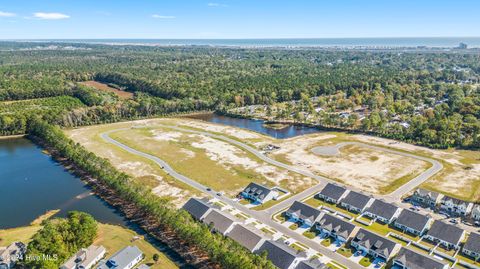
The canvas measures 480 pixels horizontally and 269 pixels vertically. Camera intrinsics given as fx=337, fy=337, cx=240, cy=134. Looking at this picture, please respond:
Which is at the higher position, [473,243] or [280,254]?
[280,254]

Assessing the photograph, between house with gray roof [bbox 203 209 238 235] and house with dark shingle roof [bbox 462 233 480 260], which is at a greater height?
→ house with gray roof [bbox 203 209 238 235]

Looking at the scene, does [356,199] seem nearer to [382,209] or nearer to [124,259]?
[382,209]

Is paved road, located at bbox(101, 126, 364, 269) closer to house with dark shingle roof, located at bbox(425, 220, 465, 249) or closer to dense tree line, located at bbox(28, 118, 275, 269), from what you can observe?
dense tree line, located at bbox(28, 118, 275, 269)

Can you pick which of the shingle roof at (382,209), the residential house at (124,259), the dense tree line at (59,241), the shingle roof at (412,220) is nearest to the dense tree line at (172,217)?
the residential house at (124,259)

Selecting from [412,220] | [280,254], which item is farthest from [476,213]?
[280,254]

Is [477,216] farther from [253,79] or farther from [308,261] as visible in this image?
[253,79]

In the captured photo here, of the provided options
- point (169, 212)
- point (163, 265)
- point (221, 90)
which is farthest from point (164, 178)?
point (221, 90)

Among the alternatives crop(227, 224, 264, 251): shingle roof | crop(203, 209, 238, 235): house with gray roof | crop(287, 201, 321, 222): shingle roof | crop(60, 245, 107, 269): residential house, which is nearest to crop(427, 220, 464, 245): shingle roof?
crop(287, 201, 321, 222): shingle roof
